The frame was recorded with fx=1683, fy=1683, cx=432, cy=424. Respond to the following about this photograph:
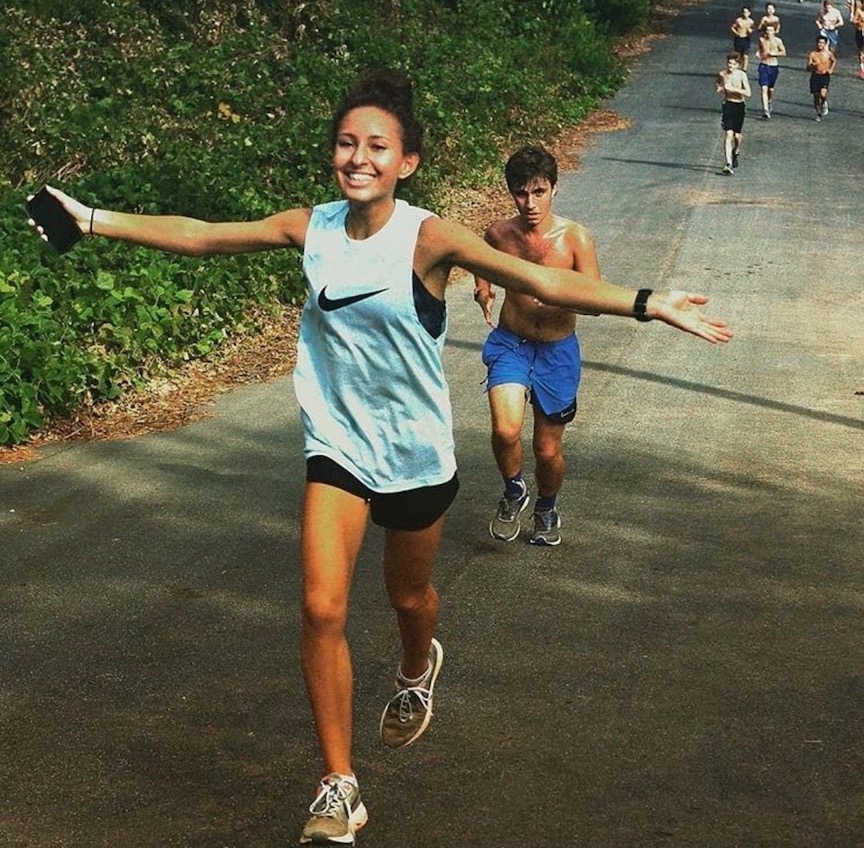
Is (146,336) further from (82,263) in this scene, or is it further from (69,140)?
(69,140)

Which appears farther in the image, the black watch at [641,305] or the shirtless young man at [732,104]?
the shirtless young man at [732,104]

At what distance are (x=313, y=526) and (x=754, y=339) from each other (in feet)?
37.7

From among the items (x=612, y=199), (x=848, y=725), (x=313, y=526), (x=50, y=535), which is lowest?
(x=612, y=199)

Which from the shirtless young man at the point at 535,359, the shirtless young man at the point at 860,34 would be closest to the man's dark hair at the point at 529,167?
the shirtless young man at the point at 535,359

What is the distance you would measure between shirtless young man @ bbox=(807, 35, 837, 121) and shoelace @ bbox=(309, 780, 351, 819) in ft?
96.1

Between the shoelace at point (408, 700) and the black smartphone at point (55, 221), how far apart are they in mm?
1793

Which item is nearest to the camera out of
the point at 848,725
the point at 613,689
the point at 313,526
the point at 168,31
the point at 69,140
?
the point at 313,526

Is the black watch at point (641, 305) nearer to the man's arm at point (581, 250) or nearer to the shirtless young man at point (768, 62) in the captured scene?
the man's arm at point (581, 250)

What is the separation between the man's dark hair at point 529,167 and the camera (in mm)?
8211

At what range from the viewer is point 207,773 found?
5.46m

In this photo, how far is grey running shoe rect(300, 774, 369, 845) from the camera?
4656 millimetres

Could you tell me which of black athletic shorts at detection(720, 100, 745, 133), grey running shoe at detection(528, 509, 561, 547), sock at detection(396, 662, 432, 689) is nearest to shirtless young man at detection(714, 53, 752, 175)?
black athletic shorts at detection(720, 100, 745, 133)

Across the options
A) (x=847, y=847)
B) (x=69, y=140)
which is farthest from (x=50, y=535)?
(x=69, y=140)

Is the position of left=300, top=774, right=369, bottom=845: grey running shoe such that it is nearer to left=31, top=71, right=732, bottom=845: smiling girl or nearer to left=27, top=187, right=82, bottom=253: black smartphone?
left=31, top=71, right=732, bottom=845: smiling girl
